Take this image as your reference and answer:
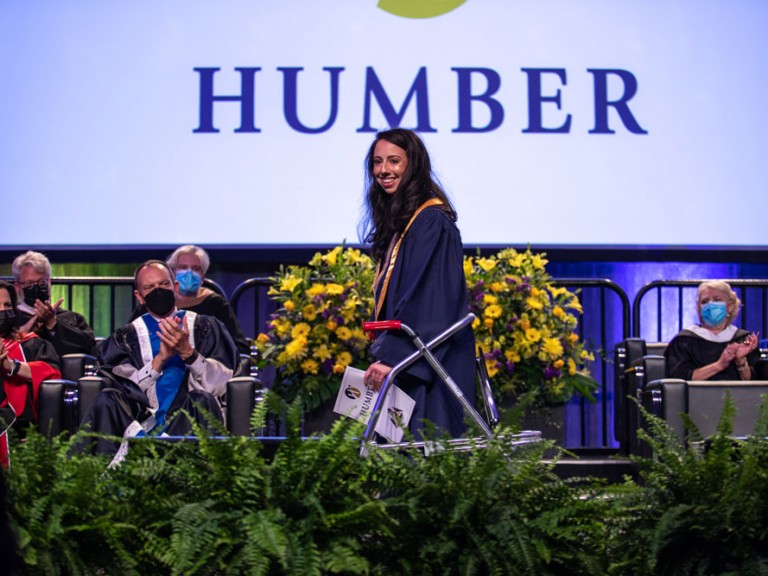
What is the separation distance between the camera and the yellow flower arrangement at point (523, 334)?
5848 millimetres

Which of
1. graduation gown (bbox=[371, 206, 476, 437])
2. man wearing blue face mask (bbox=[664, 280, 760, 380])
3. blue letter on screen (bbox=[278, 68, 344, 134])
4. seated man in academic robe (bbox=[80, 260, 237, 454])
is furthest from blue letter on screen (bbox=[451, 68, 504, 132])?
graduation gown (bbox=[371, 206, 476, 437])

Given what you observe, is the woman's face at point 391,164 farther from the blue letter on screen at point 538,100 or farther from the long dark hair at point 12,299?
the blue letter on screen at point 538,100

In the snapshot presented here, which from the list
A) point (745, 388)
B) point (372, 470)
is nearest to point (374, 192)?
point (745, 388)

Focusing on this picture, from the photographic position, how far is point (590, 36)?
7.43 m

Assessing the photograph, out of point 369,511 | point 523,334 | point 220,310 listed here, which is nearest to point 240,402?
point 220,310

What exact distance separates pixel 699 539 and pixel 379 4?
5.89m

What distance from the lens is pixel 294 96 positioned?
24.1 feet

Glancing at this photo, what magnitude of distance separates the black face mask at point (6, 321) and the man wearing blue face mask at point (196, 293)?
47.3 inches

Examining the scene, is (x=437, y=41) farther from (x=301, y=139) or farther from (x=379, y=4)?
(x=301, y=139)

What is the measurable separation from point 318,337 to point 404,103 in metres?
2.16

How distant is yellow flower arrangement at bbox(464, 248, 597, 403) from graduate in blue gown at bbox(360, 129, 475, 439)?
170cm

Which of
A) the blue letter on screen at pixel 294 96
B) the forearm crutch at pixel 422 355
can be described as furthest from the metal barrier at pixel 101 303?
the forearm crutch at pixel 422 355

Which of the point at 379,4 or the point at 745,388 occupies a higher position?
the point at 379,4

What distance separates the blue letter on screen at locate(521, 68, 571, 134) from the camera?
7.36 meters
